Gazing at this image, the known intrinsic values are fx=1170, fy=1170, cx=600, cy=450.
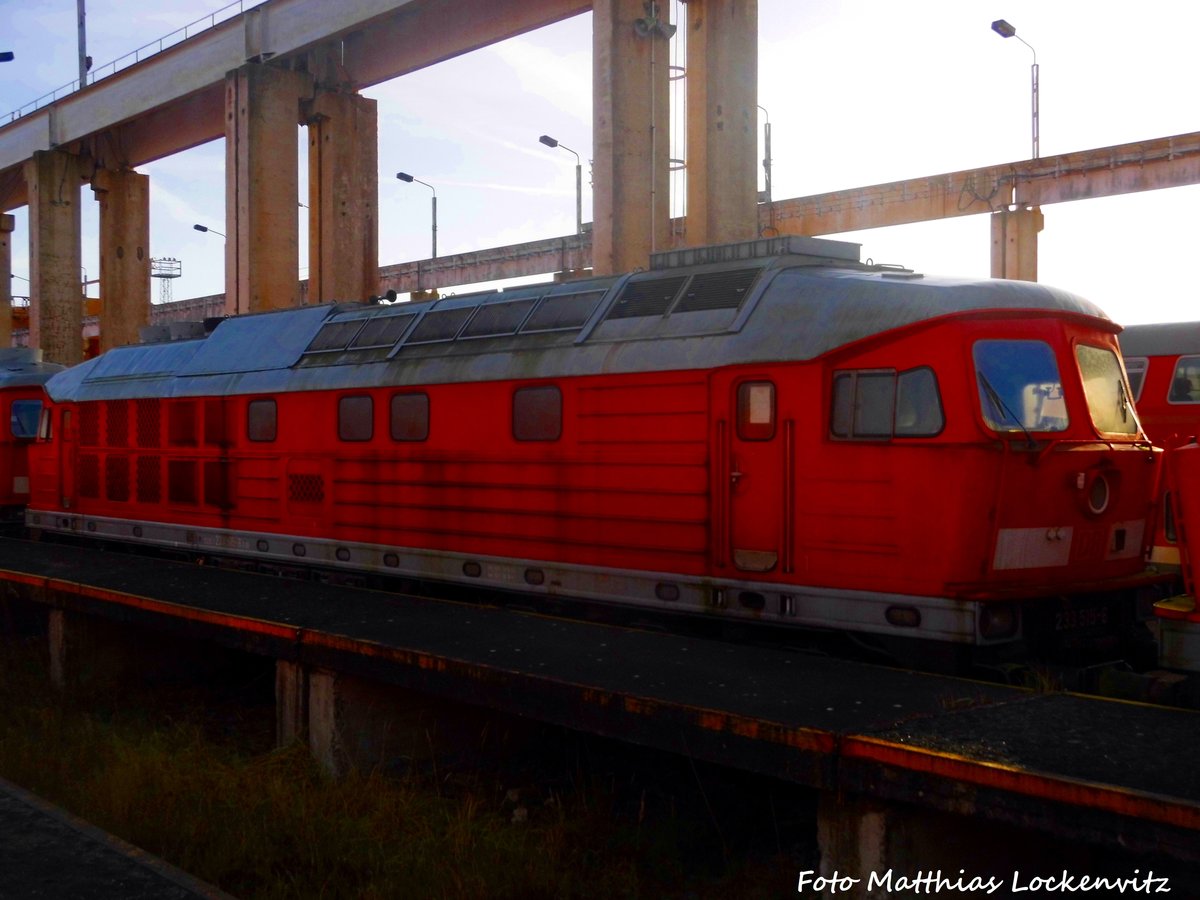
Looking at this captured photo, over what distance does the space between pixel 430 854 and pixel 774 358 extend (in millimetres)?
4141

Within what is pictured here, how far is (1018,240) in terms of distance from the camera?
33.8 metres

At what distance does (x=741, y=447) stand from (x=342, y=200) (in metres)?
A: 21.4

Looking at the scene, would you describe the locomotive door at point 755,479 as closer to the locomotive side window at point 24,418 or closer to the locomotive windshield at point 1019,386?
the locomotive windshield at point 1019,386

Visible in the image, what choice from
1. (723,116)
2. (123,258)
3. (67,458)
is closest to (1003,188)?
(723,116)

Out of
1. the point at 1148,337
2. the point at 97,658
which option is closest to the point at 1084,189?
the point at 1148,337

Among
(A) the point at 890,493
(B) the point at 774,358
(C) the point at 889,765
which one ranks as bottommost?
(C) the point at 889,765

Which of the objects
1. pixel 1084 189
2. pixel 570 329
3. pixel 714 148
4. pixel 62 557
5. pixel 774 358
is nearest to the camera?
pixel 774 358

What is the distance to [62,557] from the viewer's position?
13.9 metres

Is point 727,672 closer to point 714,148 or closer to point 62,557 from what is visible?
point 62,557

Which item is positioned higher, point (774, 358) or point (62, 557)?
point (774, 358)

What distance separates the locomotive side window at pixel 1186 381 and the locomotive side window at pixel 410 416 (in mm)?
9476

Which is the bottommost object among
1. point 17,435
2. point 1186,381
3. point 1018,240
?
point 17,435

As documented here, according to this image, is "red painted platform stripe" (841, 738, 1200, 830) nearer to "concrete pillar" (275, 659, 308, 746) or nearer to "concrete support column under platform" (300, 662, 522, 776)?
"concrete support column under platform" (300, 662, 522, 776)

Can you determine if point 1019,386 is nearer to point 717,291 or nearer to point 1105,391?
point 1105,391
